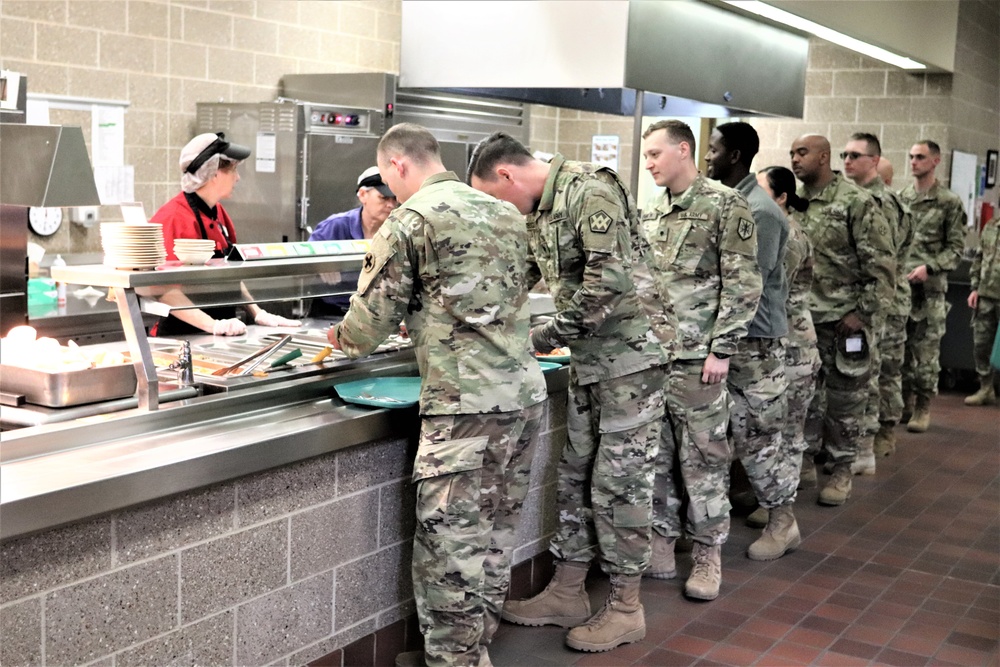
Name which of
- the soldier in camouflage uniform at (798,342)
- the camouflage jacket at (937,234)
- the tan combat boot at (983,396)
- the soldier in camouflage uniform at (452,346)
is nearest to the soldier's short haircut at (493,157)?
the soldier in camouflage uniform at (452,346)

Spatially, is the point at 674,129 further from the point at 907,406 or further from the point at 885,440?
the point at 907,406

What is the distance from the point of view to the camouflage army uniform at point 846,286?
18.5ft

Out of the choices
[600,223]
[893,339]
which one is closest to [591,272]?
[600,223]

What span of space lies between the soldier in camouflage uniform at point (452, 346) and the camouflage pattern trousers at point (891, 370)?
161 inches

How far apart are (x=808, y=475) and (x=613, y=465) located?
8.72ft

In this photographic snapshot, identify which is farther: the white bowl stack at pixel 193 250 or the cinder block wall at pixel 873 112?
the cinder block wall at pixel 873 112

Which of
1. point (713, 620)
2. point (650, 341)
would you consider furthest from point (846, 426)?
point (650, 341)

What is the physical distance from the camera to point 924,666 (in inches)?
146

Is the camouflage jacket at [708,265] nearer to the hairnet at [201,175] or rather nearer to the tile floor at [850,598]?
the tile floor at [850,598]

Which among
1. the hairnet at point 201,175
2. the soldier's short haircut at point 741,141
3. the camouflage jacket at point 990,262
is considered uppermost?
the soldier's short haircut at point 741,141

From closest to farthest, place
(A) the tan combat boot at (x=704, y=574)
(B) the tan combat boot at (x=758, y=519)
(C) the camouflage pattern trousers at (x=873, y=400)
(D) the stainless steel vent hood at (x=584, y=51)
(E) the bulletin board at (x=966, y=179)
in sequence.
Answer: (A) the tan combat boot at (x=704, y=574), (D) the stainless steel vent hood at (x=584, y=51), (B) the tan combat boot at (x=758, y=519), (C) the camouflage pattern trousers at (x=873, y=400), (E) the bulletin board at (x=966, y=179)

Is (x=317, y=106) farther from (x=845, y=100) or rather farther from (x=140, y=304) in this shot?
(x=845, y=100)

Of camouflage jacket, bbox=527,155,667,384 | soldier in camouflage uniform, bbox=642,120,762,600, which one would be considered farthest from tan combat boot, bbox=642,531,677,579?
camouflage jacket, bbox=527,155,667,384

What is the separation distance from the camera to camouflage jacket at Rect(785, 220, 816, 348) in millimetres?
5027
